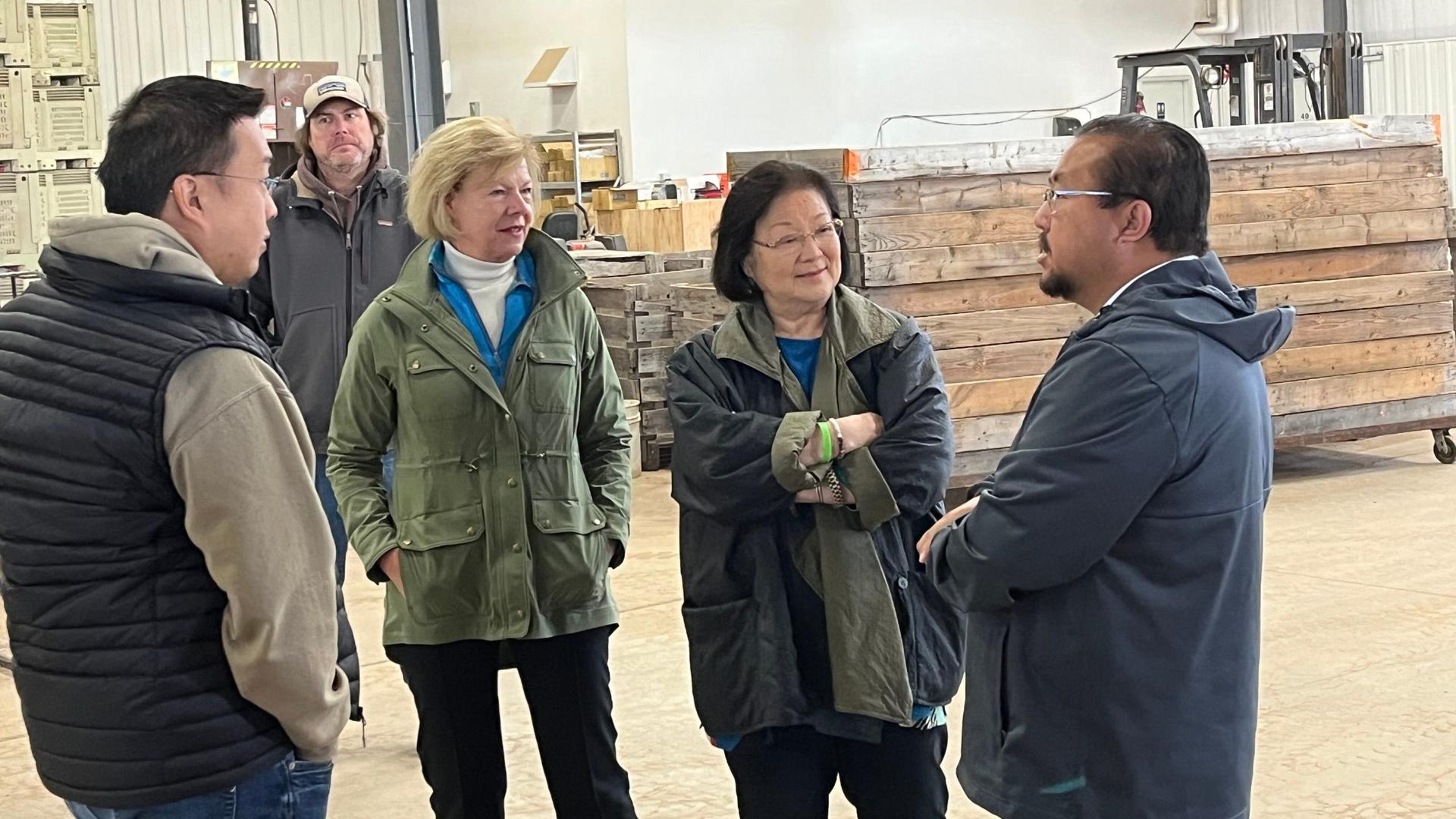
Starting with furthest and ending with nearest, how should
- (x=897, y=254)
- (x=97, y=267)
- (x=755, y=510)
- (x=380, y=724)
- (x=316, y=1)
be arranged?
(x=316, y=1), (x=897, y=254), (x=380, y=724), (x=755, y=510), (x=97, y=267)

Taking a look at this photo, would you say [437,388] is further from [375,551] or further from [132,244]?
[132,244]

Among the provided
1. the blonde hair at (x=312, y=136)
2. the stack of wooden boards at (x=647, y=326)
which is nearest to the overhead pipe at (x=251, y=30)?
the stack of wooden boards at (x=647, y=326)

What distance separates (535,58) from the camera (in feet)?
56.9

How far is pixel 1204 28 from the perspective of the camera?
722 inches

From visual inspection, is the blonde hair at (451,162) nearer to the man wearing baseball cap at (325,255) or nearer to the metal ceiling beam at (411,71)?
the man wearing baseball cap at (325,255)

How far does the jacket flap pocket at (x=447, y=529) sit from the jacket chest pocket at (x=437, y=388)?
0.63ft

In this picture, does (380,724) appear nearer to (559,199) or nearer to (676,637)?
(676,637)

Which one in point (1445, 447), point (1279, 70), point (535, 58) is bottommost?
point (1445, 447)

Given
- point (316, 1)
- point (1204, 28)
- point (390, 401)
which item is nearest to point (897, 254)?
point (390, 401)

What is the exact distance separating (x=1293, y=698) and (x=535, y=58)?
13.9 m

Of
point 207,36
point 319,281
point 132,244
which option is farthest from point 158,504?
point 207,36

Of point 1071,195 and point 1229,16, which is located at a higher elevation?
point 1229,16

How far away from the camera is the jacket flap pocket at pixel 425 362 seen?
312cm

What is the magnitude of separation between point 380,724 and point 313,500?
3047 millimetres
